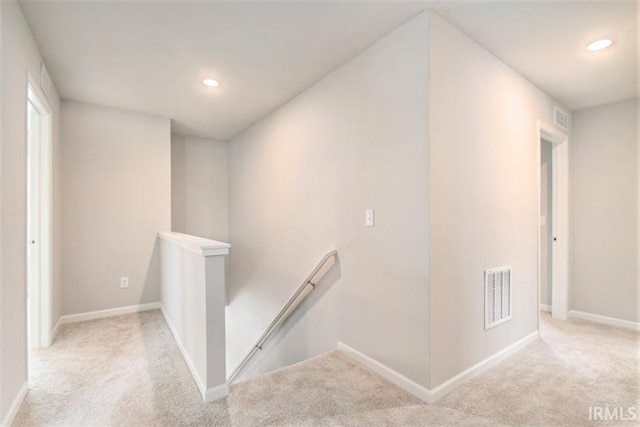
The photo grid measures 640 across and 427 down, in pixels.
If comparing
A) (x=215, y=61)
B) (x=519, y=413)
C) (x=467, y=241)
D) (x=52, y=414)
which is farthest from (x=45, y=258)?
(x=519, y=413)

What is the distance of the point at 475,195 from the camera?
2.15 m

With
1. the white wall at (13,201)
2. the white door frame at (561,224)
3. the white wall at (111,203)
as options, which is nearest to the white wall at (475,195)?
the white door frame at (561,224)

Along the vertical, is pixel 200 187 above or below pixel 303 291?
above

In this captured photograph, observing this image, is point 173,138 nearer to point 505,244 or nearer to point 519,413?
point 505,244

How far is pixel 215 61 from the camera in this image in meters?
2.42

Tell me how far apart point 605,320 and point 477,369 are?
87.0 inches

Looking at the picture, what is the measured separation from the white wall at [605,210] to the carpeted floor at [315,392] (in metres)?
0.90

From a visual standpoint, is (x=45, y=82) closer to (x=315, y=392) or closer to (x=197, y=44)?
(x=197, y=44)

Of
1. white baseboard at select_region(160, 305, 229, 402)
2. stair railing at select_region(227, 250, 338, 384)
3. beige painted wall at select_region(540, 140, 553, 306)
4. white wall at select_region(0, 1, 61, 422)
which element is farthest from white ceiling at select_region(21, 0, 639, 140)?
white baseboard at select_region(160, 305, 229, 402)

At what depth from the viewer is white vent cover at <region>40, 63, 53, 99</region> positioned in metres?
2.36

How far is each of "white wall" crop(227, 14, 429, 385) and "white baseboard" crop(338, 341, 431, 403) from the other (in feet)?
0.13

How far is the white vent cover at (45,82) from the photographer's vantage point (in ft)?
7.75

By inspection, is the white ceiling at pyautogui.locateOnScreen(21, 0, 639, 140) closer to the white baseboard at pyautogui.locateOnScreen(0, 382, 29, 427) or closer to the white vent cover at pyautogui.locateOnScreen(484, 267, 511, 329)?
the white vent cover at pyautogui.locateOnScreen(484, 267, 511, 329)

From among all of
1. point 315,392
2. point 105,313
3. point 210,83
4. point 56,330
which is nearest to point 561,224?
point 315,392
